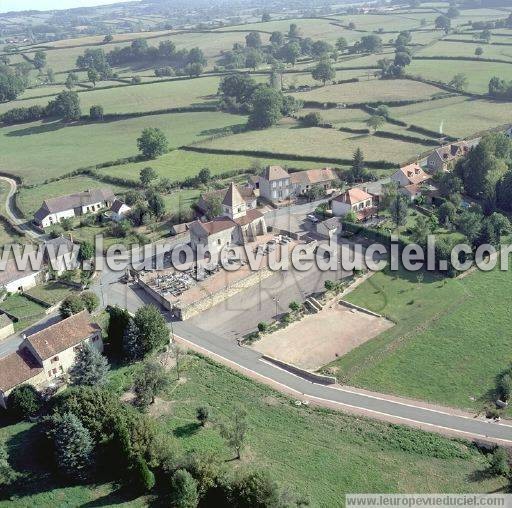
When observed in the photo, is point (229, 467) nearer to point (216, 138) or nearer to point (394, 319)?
point (394, 319)

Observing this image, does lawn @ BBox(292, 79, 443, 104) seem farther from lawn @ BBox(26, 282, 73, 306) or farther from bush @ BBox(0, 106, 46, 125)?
lawn @ BBox(26, 282, 73, 306)

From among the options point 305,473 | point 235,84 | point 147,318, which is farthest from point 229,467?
point 235,84

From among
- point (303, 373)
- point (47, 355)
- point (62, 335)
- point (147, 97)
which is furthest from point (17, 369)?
point (147, 97)

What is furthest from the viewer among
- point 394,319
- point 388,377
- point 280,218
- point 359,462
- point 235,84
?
point 235,84

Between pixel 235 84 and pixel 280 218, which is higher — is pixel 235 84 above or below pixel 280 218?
above

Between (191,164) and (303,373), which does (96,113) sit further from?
(303,373)

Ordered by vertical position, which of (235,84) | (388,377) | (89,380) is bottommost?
(388,377)

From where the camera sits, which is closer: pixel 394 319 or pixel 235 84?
pixel 394 319
